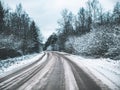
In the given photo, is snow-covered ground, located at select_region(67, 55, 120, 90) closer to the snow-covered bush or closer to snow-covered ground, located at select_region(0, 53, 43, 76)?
the snow-covered bush

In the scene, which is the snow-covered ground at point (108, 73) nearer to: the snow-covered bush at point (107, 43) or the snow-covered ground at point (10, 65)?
the snow-covered bush at point (107, 43)

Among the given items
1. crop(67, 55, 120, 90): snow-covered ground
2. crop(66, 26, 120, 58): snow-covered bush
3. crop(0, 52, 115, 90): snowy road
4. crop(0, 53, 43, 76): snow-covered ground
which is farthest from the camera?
crop(66, 26, 120, 58): snow-covered bush

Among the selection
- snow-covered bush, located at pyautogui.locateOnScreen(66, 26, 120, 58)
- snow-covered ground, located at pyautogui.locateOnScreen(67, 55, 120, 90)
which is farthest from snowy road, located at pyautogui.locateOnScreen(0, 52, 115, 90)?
snow-covered bush, located at pyautogui.locateOnScreen(66, 26, 120, 58)

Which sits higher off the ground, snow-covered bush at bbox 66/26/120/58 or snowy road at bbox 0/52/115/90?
snow-covered bush at bbox 66/26/120/58

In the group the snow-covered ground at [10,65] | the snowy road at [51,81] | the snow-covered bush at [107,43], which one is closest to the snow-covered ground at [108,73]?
the snowy road at [51,81]

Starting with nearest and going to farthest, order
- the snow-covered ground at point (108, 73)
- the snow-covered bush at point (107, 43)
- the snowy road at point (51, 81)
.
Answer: the snowy road at point (51, 81), the snow-covered ground at point (108, 73), the snow-covered bush at point (107, 43)

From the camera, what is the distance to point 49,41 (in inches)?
4648

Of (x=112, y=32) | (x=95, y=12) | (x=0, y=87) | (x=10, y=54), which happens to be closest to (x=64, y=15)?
(x=95, y=12)

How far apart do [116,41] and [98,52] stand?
4585 mm

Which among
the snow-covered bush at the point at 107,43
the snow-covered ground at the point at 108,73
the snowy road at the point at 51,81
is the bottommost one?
the snowy road at the point at 51,81

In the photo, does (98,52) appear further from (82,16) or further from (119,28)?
(82,16)

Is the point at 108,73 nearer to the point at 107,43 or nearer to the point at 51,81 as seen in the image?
the point at 51,81

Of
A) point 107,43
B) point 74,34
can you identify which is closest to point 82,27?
point 74,34

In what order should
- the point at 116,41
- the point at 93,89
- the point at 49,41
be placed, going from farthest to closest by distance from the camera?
the point at 49,41 < the point at 116,41 < the point at 93,89
